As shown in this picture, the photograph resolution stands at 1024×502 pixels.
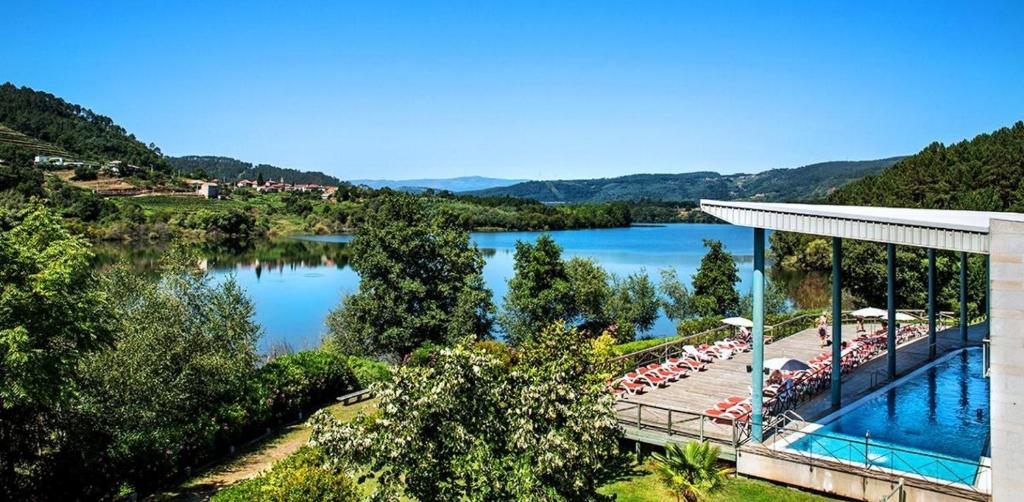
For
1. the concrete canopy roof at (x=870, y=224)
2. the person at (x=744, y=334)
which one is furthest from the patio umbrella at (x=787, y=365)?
the person at (x=744, y=334)

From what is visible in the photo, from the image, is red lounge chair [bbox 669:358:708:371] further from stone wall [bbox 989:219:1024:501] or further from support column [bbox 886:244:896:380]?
stone wall [bbox 989:219:1024:501]

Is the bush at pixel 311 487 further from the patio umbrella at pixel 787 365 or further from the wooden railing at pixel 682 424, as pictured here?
the patio umbrella at pixel 787 365

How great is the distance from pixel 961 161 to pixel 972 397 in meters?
61.4

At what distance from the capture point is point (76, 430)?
14.3m

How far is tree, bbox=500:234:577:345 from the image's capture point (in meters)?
33.9

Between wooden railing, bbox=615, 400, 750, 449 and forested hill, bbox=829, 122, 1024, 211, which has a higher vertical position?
forested hill, bbox=829, 122, 1024, 211

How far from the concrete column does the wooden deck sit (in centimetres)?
458

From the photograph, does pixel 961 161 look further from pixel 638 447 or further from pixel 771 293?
pixel 638 447

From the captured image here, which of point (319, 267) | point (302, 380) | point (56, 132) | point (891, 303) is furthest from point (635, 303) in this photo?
point (56, 132)

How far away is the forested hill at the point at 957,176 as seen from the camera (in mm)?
59281

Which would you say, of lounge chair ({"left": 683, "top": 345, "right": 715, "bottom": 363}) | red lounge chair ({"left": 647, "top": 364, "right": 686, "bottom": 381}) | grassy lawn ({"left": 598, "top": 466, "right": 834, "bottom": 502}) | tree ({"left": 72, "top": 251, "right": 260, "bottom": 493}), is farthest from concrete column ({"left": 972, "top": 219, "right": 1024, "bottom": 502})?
tree ({"left": 72, "top": 251, "right": 260, "bottom": 493})

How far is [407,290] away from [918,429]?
21.1 metres

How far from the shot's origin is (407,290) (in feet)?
102

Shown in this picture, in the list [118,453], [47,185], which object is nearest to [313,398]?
[118,453]
